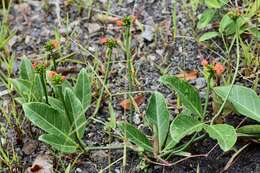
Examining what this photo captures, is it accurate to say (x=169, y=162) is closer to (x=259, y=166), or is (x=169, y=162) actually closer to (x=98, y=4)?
(x=259, y=166)

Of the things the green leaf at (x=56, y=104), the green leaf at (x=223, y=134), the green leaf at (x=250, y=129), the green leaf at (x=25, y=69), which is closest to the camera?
the green leaf at (x=223, y=134)

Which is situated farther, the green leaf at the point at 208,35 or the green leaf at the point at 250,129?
the green leaf at the point at 208,35

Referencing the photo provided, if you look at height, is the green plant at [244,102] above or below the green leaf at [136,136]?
above

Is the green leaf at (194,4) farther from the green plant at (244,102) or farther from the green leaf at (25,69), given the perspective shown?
the green leaf at (25,69)

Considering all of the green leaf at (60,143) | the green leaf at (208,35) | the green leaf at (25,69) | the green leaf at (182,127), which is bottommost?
the green leaf at (60,143)

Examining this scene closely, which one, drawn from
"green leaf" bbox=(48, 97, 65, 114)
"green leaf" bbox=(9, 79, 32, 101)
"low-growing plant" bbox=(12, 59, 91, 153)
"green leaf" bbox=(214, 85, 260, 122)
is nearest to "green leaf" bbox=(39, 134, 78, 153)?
"low-growing plant" bbox=(12, 59, 91, 153)

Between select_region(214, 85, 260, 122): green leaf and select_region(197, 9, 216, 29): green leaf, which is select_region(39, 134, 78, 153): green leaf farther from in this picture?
select_region(197, 9, 216, 29): green leaf

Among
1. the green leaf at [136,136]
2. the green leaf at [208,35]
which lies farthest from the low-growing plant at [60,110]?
the green leaf at [208,35]
